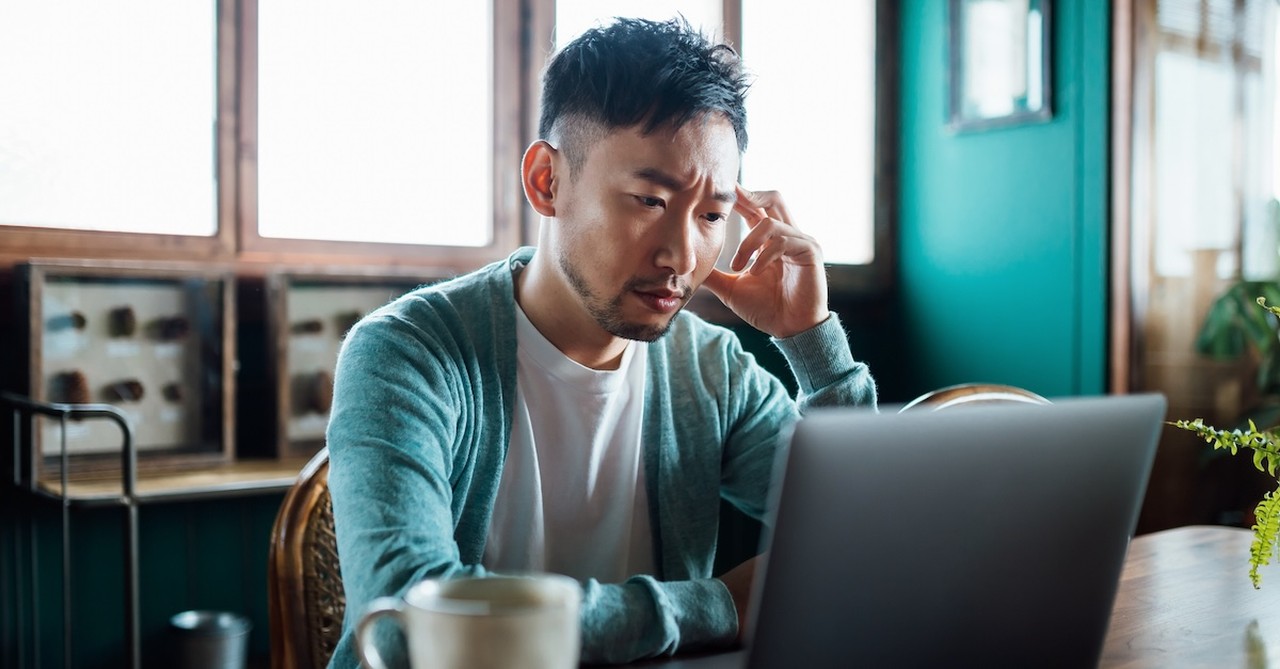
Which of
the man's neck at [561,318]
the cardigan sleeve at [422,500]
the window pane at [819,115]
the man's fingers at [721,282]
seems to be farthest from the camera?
the window pane at [819,115]

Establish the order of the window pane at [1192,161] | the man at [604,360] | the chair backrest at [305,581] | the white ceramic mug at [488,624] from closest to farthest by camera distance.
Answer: the white ceramic mug at [488,624] < the chair backrest at [305,581] < the man at [604,360] < the window pane at [1192,161]

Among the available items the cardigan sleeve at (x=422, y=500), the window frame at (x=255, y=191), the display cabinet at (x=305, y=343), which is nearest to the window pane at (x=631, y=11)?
the window frame at (x=255, y=191)

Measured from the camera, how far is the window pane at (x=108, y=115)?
2266 mm

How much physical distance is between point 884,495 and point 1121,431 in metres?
0.20

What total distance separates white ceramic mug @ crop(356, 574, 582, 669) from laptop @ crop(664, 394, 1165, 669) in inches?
4.7

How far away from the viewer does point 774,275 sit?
1.53 m

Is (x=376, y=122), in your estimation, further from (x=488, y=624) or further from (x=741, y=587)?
(x=488, y=624)

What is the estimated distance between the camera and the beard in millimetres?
1262

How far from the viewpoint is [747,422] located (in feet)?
4.69

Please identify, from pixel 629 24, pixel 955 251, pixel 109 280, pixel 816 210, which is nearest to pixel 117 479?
pixel 109 280

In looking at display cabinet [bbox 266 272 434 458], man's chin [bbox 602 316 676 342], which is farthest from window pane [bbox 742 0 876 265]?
man's chin [bbox 602 316 676 342]

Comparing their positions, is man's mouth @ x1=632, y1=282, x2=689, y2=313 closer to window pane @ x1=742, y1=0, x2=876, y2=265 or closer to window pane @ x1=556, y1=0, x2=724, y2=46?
window pane @ x1=556, y1=0, x2=724, y2=46

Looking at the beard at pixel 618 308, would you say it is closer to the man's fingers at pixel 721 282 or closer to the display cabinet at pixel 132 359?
the man's fingers at pixel 721 282

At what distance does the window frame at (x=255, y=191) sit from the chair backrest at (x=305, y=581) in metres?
1.47
